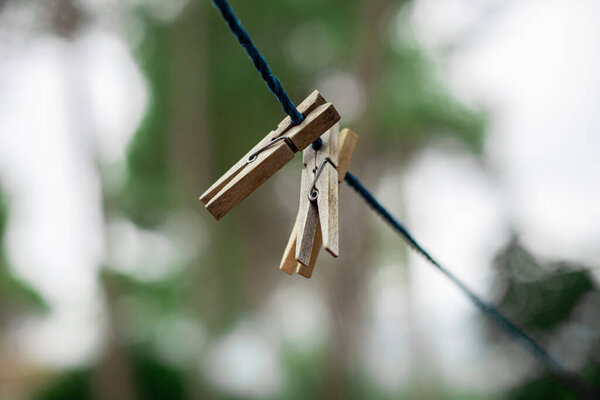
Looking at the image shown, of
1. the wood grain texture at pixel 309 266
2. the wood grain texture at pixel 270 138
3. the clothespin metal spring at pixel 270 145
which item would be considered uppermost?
the wood grain texture at pixel 270 138

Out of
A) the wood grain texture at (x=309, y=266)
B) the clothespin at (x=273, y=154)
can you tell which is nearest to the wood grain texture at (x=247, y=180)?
the clothespin at (x=273, y=154)

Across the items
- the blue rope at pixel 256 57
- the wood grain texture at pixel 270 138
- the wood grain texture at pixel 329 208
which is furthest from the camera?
the wood grain texture at pixel 270 138

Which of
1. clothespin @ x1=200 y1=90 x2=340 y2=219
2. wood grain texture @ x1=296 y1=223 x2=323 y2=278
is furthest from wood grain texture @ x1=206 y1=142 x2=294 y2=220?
wood grain texture @ x1=296 y1=223 x2=323 y2=278

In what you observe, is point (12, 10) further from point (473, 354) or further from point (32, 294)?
point (473, 354)

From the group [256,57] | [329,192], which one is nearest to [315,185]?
[329,192]

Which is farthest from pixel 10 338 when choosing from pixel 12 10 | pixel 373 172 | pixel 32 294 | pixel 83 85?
pixel 373 172

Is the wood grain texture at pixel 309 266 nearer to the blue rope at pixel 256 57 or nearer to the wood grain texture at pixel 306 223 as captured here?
the wood grain texture at pixel 306 223

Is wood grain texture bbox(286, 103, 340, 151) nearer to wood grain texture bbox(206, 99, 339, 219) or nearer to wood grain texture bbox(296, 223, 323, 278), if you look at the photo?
wood grain texture bbox(206, 99, 339, 219)
